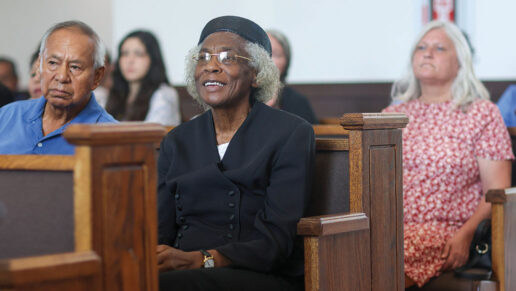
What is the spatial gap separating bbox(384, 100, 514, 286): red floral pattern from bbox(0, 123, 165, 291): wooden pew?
1661 mm

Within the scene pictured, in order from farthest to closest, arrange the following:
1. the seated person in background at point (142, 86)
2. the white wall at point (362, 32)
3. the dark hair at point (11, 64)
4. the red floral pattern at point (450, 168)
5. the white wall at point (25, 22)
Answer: the white wall at point (25, 22) → the dark hair at point (11, 64) → the white wall at point (362, 32) → the seated person in background at point (142, 86) → the red floral pattern at point (450, 168)

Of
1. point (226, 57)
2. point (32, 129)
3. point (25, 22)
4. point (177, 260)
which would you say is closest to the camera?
point (177, 260)

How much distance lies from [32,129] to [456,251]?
5.28ft

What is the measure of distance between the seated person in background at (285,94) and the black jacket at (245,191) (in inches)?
75.7

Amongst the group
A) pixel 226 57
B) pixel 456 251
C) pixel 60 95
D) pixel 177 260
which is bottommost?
pixel 456 251

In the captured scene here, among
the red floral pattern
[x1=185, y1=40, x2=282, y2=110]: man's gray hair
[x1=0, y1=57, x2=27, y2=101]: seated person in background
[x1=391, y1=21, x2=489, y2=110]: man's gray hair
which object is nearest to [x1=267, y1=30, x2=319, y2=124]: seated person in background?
[x1=391, y1=21, x2=489, y2=110]: man's gray hair

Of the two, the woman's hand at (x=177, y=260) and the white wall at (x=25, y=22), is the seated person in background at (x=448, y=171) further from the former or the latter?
the white wall at (x=25, y=22)

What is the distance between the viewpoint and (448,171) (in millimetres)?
3199

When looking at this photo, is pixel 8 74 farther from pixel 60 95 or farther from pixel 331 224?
pixel 331 224

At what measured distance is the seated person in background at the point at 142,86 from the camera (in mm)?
4590

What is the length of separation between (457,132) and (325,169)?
2.99 ft

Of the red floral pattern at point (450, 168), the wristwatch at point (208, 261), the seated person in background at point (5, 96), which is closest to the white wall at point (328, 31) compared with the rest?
the red floral pattern at point (450, 168)

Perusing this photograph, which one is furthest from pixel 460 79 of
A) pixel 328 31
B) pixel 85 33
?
pixel 328 31

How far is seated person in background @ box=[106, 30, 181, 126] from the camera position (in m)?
4.59
